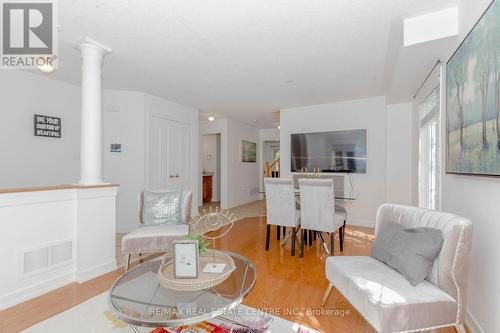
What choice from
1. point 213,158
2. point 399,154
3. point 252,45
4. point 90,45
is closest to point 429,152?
point 399,154

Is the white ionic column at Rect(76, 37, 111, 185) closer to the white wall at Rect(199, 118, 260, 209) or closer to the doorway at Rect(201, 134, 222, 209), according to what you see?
the white wall at Rect(199, 118, 260, 209)

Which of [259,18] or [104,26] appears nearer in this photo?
[259,18]

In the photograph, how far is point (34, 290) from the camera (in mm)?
2172

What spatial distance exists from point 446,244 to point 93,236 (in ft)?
10.4

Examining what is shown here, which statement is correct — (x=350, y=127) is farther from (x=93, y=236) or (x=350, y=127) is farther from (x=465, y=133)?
(x=93, y=236)

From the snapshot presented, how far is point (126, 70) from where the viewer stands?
3377mm

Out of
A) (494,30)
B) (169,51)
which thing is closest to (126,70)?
(169,51)

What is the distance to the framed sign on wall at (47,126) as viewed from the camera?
140 inches

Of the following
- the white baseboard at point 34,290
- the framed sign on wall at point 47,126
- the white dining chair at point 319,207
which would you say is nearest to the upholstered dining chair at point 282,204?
the white dining chair at point 319,207

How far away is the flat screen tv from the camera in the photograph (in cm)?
A: 483

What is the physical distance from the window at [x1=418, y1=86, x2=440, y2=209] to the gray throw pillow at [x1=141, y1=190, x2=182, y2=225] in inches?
128

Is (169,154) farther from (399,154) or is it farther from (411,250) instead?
(399,154)

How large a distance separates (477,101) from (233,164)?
5.69 meters

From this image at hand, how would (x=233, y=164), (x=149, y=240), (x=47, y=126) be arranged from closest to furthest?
1. (x=149, y=240)
2. (x=47, y=126)
3. (x=233, y=164)
